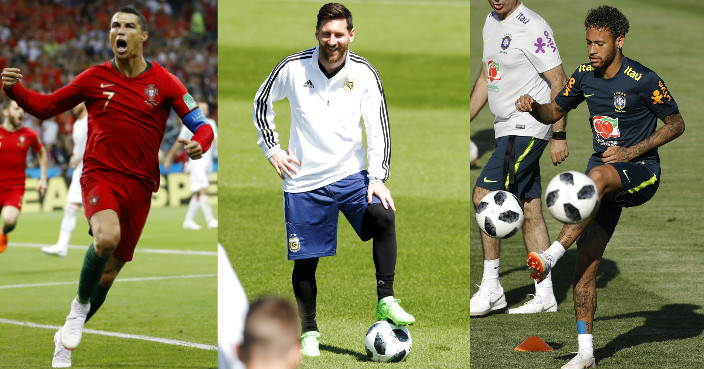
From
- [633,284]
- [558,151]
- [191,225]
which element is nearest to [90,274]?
[558,151]

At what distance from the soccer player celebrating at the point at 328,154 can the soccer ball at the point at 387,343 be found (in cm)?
14

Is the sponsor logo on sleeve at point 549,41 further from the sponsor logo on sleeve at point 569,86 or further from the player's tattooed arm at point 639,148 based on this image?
the player's tattooed arm at point 639,148

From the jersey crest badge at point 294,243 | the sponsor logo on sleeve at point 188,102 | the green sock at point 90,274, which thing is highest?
the sponsor logo on sleeve at point 188,102

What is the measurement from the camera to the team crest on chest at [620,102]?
248 inches

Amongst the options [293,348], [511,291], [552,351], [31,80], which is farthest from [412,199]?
[31,80]

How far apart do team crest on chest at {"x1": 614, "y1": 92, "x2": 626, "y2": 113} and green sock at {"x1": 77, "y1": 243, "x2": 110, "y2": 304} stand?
3616mm

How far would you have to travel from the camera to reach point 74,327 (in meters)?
6.94

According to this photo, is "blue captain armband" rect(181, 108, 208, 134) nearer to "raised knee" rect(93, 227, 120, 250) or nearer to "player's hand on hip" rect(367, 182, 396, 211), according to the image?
"raised knee" rect(93, 227, 120, 250)

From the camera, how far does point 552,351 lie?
6.75 m

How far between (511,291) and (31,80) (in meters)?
22.0

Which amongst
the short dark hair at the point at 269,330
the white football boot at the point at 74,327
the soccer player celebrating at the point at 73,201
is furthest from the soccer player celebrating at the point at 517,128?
the soccer player celebrating at the point at 73,201

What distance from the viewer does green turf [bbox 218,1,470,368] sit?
805 cm

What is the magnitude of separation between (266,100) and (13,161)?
7937 mm

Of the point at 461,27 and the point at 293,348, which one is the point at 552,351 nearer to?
Answer: the point at 293,348
